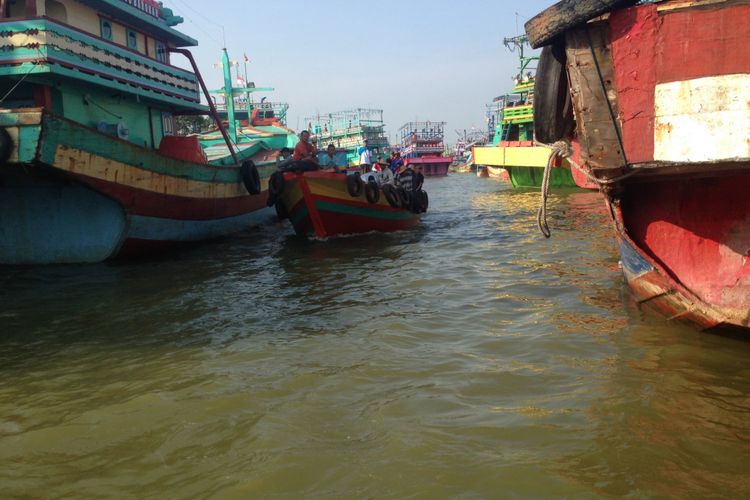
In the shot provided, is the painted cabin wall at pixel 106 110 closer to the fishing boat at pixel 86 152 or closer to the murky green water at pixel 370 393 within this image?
the fishing boat at pixel 86 152

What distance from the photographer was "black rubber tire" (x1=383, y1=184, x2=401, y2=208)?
11.3 metres

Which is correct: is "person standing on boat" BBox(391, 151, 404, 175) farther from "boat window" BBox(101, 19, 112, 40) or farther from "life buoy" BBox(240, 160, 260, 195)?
"boat window" BBox(101, 19, 112, 40)

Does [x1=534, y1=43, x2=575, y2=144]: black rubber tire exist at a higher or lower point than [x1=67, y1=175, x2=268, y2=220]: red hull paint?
higher

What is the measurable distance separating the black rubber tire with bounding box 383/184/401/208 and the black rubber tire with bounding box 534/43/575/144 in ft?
23.0

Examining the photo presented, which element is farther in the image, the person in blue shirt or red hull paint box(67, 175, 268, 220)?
the person in blue shirt

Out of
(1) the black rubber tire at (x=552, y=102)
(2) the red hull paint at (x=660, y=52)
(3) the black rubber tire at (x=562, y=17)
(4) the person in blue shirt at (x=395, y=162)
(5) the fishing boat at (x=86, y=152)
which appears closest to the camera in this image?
(2) the red hull paint at (x=660, y=52)

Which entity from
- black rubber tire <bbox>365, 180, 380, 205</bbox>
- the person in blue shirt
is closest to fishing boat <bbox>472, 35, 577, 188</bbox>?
the person in blue shirt

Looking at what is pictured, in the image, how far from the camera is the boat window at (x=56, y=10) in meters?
9.34

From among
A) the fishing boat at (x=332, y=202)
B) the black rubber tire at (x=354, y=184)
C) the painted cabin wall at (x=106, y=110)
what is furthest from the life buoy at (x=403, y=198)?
the painted cabin wall at (x=106, y=110)

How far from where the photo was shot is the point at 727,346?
3.88 m

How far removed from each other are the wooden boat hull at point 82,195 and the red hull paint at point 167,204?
0.05ft

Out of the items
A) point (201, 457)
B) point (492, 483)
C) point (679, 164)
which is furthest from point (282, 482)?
point (679, 164)

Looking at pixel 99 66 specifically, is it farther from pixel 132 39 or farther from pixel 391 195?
pixel 391 195

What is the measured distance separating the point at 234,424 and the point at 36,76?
7959mm
